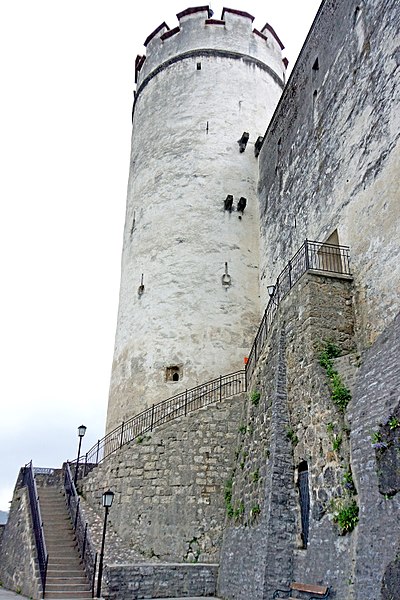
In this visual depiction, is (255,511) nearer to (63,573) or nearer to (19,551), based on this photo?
(63,573)

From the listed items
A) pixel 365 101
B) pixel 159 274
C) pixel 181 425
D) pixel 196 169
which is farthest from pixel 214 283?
pixel 365 101

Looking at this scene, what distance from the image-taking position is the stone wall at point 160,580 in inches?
407

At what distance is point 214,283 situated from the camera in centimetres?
1711

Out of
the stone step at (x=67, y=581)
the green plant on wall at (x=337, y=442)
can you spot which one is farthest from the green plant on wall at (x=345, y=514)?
the stone step at (x=67, y=581)

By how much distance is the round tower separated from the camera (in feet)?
53.4

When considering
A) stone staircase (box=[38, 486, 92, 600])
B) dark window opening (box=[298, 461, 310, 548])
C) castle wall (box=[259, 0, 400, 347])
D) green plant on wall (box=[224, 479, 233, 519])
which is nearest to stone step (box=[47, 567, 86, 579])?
stone staircase (box=[38, 486, 92, 600])

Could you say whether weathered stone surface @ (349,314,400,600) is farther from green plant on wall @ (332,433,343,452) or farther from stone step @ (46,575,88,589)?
stone step @ (46,575,88,589)

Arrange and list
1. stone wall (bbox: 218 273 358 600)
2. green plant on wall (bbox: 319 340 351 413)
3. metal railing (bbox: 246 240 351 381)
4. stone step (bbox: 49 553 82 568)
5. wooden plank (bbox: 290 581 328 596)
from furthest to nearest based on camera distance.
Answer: metal railing (bbox: 246 240 351 381) < stone step (bbox: 49 553 82 568) < green plant on wall (bbox: 319 340 351 413) < stone wall (bbox: 218 273 358 600) < wooden plank (bbox: 290 581 328 596)

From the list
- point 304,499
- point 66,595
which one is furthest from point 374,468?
point 66,595

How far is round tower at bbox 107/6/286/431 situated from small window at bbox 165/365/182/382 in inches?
1.2

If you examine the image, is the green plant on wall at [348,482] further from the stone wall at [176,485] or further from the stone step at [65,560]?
the stone step at [65,560]

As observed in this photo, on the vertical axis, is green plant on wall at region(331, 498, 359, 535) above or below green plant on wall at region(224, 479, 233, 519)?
below

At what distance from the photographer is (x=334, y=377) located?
9.05 meters

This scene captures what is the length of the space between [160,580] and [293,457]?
380 cm
